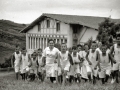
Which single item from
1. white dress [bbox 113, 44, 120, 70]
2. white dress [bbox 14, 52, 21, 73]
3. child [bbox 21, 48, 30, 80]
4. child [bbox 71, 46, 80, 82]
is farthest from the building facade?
white dress [bbox 113, 44, 120, 70]

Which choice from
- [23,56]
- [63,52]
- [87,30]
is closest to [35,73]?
[23,56]

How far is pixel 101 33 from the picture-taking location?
23516 mm

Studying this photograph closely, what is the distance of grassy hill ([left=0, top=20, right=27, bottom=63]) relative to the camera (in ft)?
165

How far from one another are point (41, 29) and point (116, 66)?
2921 cm

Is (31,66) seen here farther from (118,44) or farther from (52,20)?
(52,20)

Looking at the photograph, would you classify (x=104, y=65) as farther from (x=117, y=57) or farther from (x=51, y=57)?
(x=51, y=57)

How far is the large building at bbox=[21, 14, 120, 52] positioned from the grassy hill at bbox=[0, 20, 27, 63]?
9538mm

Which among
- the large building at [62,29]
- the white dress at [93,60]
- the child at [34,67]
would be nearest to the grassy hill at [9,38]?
the large building at [62,29]

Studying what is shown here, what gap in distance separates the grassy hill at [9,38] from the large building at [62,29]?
9.54 m

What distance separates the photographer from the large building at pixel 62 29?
3497cm

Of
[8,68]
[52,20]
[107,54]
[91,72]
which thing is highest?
[52,20]

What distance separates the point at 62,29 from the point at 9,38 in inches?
919

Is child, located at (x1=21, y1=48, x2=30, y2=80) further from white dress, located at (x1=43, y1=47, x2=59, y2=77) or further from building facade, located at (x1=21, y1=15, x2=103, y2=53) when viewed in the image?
building facade, located at (x1=21, y1=15, x2=103, y2=53)

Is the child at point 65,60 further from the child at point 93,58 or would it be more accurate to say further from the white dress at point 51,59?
the child at point 93,58
